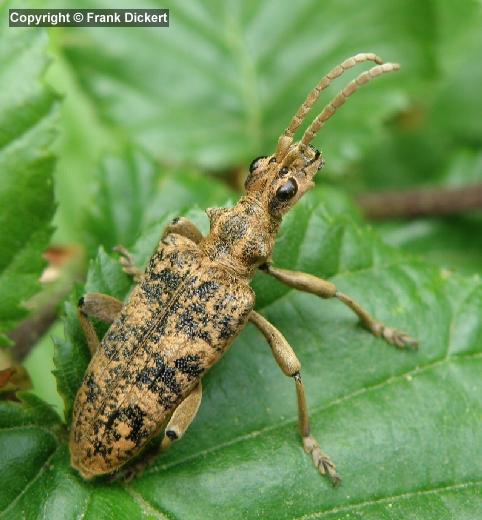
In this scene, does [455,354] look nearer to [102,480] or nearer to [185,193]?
[102,480]

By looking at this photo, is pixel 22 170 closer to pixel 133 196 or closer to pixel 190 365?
pixel 190 365

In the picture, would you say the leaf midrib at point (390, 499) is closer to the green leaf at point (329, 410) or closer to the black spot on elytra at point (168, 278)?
the green leaf at point (329, 410)

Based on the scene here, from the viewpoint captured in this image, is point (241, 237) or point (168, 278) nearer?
point (168, 278)

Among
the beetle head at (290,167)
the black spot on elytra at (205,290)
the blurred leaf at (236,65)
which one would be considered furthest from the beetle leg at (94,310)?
the blurred leaf at (236,65)

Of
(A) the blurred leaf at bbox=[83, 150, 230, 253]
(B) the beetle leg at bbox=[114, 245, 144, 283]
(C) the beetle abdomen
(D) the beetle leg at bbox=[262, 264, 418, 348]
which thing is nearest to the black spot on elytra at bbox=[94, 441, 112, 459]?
(C) the beetle abdomen

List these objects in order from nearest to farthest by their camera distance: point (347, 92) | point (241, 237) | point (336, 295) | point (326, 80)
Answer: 1. point (336, 295)
2. point (347, 92)
3. point (326, 80)
4. point (241, 237)

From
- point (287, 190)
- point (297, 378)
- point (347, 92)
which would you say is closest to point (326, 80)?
point (347, 92)

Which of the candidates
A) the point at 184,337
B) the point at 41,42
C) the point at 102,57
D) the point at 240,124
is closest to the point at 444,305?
the point at 184,337
